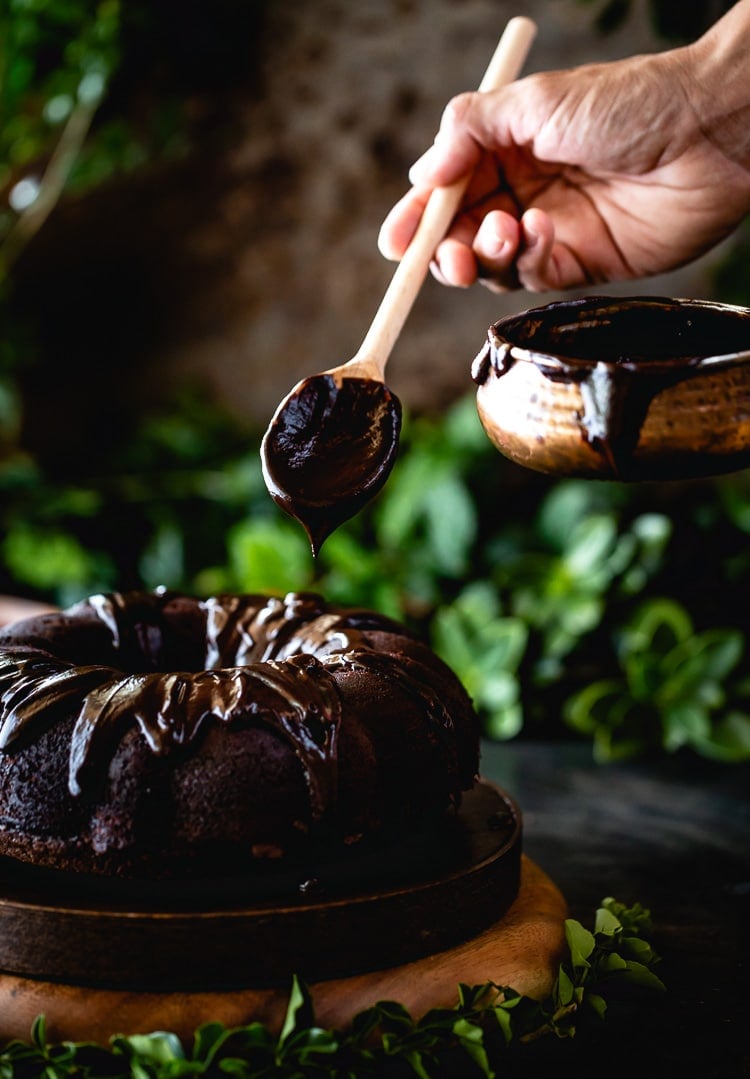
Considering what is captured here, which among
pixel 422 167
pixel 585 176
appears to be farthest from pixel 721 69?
pixel 422 167

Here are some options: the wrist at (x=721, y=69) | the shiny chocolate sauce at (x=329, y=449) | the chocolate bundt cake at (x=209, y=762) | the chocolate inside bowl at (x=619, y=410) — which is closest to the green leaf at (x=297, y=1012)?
the chocolate bundt cake at (x=209, y=762)

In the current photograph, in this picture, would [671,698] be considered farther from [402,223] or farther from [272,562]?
[402,223]

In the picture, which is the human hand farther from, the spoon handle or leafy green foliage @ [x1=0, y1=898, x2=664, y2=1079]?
leafy green foliage @ [x1=0, y1=898, x2=664, y2=1079]

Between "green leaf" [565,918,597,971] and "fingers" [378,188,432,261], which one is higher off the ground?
"fingers" [378,188,432,261]

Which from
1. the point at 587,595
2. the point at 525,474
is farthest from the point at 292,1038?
the point at 525,474

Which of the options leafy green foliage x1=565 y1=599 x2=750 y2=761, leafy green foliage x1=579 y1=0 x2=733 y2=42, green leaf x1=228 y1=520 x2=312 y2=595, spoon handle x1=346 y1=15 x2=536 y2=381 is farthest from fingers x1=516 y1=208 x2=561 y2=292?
green leaf x1=228 y1=520 x2=312 y2=595

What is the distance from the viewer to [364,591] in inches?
147

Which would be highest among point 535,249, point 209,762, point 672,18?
point 672,18

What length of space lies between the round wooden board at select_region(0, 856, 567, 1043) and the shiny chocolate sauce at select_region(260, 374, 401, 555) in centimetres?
59

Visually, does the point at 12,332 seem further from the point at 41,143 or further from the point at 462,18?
the point at 462,18

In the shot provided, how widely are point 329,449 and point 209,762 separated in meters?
0.48

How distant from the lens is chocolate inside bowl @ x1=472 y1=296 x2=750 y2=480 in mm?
1362

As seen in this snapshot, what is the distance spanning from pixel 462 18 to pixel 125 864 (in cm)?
373

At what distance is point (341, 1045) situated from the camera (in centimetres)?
139
